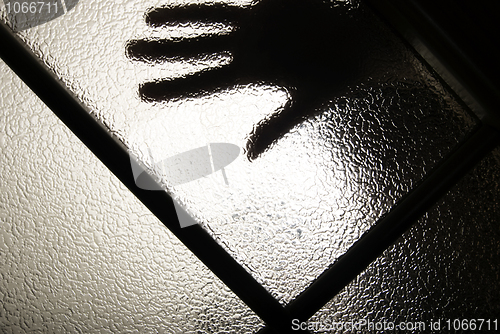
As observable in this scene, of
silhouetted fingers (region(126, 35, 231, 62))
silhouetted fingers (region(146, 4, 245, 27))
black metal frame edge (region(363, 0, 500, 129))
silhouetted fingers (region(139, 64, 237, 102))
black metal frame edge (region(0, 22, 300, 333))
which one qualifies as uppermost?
silhouetted fingers (region(146, 4, 245, 27))

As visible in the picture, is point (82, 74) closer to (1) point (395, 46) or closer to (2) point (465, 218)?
(1) point (395, 46)

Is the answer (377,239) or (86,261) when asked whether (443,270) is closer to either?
(377,239)

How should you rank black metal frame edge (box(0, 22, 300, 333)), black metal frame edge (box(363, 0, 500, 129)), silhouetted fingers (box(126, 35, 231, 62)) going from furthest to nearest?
silhouetted fingers (box(126, 35, 231, 62)), black metal frame edge (box(363, 0, 500, 129)), black metal frame edge (box(0, 22, 300, 333))

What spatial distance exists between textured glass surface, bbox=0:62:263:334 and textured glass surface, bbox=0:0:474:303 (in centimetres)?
9

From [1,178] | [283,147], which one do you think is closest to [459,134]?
[283,147]

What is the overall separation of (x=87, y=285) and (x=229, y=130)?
1.19 feet

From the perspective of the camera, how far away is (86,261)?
0.56m

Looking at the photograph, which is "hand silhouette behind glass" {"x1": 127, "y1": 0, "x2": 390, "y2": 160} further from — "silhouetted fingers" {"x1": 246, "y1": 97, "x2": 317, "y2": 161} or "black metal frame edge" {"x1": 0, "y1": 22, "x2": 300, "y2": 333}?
"black metal frame edge" {"x1": 0, "y1": 22, "x2": 300, "y2": 333}

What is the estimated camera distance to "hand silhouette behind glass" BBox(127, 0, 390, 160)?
49 centimetres

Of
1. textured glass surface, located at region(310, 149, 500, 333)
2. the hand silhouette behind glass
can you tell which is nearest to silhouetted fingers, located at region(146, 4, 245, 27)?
the hand silhouette behind glass

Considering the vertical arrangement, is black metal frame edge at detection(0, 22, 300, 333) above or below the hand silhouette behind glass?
below

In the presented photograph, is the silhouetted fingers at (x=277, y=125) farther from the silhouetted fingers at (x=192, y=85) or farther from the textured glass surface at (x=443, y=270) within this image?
the textured glass surface at (x=443, y=270)

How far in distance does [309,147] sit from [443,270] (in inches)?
12.5

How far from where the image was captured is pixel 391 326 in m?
0.56
